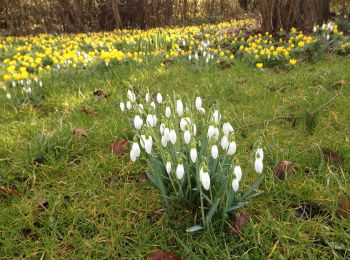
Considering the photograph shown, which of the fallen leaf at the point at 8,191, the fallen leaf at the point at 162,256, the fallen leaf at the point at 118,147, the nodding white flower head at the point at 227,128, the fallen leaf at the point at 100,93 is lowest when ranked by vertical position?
the fallen leaf at the point at 162,256

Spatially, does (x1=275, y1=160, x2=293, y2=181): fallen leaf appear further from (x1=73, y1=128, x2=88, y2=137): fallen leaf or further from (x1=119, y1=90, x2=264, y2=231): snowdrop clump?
(x1=73, y1=128, x2=88, y2=137): fallen leaf

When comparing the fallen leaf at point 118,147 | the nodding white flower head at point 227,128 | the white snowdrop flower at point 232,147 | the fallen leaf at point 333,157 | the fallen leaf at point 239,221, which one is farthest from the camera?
the fallen leaf at point 118,147

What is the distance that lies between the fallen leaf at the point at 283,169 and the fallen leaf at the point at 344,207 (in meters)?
0.34

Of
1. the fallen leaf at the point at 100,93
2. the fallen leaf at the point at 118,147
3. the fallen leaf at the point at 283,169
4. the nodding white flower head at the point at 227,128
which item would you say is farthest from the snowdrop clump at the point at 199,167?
the fallen leaf at the point at 100,93

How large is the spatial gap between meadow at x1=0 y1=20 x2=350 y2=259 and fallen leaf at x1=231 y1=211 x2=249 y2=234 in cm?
2

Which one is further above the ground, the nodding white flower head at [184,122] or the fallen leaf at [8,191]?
the nodding white flower head at [184,122]

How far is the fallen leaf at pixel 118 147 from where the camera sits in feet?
8.19

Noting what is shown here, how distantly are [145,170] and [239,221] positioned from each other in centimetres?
65

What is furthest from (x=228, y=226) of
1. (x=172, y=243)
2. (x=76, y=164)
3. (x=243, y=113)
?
(x=243, y=113)

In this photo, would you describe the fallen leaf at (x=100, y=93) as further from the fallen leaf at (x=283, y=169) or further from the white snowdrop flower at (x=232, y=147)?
the white snowdrop flower at (x=232, y=147)

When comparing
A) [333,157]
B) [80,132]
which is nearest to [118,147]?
[80,132]

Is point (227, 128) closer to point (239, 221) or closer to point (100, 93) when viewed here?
point (239, 221)

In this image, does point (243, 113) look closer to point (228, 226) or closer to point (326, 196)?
point (326, 196)

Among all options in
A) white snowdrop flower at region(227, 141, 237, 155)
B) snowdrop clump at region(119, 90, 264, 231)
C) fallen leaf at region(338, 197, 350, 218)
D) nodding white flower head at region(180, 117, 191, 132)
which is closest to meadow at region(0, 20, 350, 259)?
fallen leaf at region(338, 197, 350, 218)
